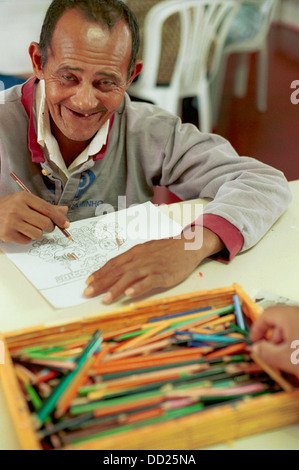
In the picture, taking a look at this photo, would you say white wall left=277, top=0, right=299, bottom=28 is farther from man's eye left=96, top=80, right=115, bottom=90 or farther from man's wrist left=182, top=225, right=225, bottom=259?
man's wrist left=182, top=225, right=225, bottom=259

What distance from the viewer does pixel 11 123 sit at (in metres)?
1.22

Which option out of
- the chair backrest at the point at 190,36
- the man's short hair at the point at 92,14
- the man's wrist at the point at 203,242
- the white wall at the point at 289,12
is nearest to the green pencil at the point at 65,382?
the man's wrist at the point at 203,242

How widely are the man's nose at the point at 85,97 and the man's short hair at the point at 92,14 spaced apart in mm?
113

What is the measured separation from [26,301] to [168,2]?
6.10 ft

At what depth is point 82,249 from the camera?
103 centimetres

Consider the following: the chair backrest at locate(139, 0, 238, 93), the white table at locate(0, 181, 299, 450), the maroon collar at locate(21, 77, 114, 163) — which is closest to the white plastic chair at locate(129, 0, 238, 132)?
the chair backrest at locate(139, 0, 238, 93)

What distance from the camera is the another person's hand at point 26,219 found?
101cm

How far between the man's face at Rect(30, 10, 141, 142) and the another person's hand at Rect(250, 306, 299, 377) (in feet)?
2.02

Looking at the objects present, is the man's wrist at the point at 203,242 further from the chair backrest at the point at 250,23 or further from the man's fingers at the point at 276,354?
the chair backrest at the point at 250,23

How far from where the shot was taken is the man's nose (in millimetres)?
1081

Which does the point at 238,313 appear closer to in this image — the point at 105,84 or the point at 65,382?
the point at 65,382

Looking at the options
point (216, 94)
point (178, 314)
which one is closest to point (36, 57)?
point (178, 314)

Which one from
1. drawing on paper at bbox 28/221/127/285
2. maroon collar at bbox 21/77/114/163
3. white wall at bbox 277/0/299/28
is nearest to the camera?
drawing on paper at bbox 28/221/127/285

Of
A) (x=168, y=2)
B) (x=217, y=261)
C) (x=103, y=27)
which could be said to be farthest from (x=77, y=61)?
(x=168, y=2)
